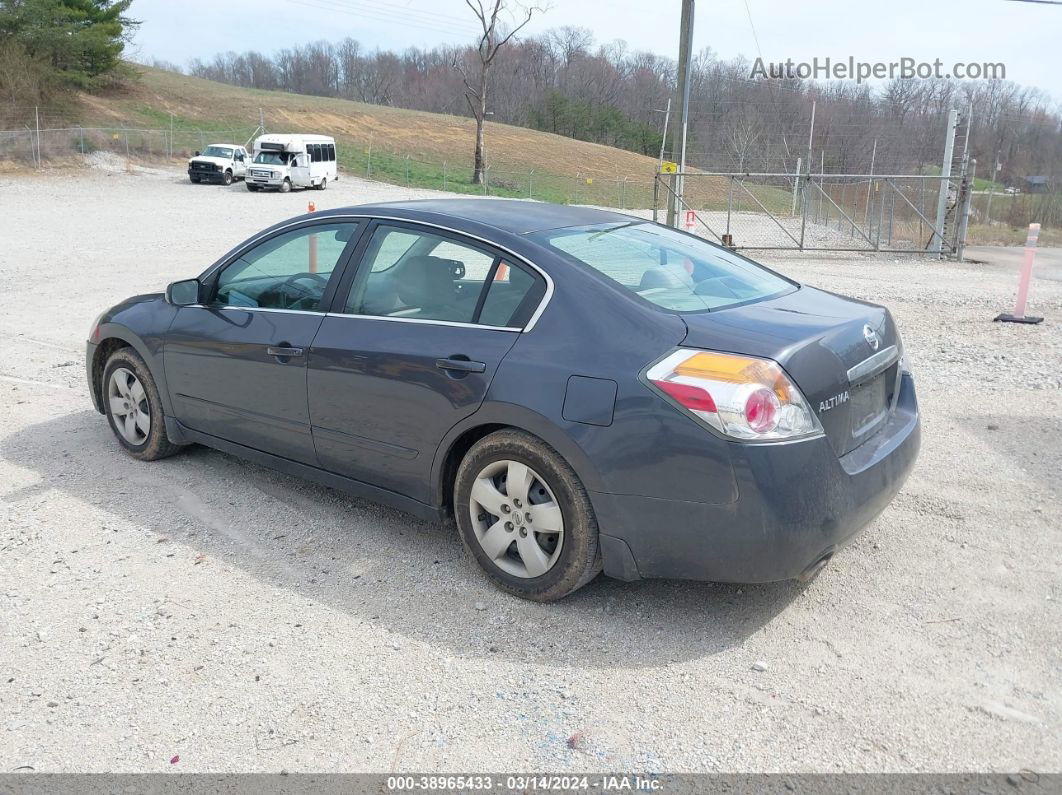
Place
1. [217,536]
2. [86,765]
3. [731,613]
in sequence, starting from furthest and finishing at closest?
1. [217,536]
2. [731,613]
3. [86,765]

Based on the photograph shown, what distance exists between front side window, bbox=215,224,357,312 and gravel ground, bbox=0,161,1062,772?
3.52 ft

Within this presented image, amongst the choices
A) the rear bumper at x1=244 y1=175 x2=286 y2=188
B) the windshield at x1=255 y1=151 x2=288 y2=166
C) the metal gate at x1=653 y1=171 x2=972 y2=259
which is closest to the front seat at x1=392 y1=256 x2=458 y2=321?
the metal gate at x1=653 y1=171 x2=972 y2=259

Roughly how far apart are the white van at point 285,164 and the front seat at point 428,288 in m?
34.8

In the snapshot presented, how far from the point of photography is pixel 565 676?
3.20 metres

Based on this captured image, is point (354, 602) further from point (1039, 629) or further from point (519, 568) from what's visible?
point (1039, 629)

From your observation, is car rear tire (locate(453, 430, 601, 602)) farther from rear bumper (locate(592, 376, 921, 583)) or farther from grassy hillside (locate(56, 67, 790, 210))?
grassy hillside (locate(56, 67, 790, 210))

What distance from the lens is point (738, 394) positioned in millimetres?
3131

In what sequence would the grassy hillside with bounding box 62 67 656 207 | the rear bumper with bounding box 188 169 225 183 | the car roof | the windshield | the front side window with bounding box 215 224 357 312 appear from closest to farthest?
the car roof
the front side window with bounding box 215 224 357 312
the windshield
the rear bumper with bounding box 188 169 225 183
the grassy hillside with bounding box 62 67 656 207

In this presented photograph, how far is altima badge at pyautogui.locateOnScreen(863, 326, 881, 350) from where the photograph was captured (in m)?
3.71

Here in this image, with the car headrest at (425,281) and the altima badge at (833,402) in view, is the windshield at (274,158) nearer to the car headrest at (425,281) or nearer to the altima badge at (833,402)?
the car headrest at (425,281)

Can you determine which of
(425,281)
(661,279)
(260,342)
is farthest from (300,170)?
(661,279)

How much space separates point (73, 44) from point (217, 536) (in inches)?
2116

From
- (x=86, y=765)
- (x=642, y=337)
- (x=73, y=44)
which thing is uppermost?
(x=73, y=44)

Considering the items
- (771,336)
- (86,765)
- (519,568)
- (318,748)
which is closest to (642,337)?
(771,336)
